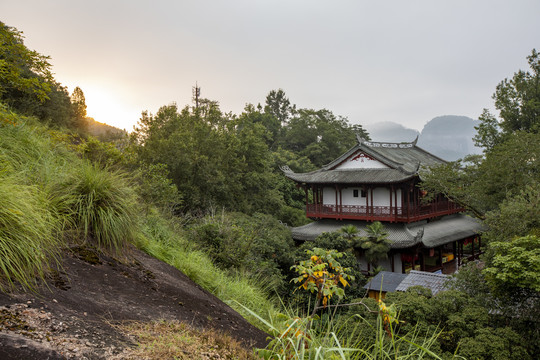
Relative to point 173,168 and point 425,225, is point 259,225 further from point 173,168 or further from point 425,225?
point 425,225

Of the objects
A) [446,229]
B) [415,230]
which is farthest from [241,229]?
[446,229]

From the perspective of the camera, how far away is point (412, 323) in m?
6.76

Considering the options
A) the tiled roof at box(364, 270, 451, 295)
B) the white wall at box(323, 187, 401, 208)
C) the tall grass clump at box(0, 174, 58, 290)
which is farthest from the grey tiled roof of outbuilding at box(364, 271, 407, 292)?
the tall grass clump at box(0, 174, 58, 290)

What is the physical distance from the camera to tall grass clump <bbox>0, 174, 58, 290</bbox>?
8.59 feet

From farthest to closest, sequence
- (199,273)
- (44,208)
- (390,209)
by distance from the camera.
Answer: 1. (390,209)
2. (199,273)
3. (44,208)

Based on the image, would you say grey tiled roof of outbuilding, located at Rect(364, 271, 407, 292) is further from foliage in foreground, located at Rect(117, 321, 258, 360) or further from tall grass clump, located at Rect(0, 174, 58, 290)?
tall grass clump, located at Rect(0, 174, 58, 290)

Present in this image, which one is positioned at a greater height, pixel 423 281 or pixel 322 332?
pixel 322 332

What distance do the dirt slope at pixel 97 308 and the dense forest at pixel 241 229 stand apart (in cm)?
24

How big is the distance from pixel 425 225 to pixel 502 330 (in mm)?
15190

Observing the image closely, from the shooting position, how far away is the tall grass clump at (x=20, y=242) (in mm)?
2617

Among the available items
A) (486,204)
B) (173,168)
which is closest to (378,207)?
(486,204)

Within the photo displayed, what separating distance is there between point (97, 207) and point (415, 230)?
18083 mm

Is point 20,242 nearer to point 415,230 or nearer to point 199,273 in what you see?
point 199,273

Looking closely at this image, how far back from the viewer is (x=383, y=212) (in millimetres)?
20016
